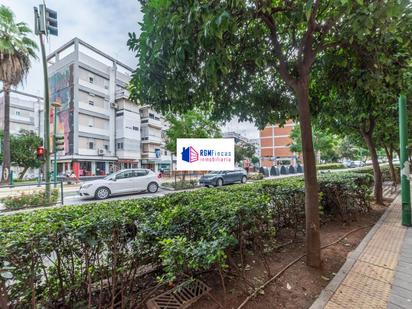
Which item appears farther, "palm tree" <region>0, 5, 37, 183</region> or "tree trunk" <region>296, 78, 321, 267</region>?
"palm tree" <region>0, 5, 37, 183</region>

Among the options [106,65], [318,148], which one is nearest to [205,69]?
[318,148]

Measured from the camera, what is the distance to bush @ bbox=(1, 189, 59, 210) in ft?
31.4

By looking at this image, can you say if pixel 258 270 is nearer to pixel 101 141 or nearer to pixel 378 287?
pixel 378 287

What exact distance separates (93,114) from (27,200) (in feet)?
71.8

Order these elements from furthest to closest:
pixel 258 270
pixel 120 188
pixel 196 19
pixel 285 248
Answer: pixel 120 188 → pixel 285 248 → pixel 258 270 → pixel 196 19

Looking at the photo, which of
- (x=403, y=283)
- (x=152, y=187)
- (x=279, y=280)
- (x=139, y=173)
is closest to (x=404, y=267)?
(x=403, y=283)

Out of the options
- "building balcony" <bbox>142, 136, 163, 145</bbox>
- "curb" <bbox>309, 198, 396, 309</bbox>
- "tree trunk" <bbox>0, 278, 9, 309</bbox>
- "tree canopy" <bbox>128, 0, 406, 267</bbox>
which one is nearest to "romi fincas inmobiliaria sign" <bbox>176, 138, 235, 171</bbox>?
"tree canopy" <bbox>128, 0, 406, 267</bbox>

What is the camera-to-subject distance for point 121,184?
13227 mm

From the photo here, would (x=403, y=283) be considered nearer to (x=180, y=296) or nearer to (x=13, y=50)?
(x=180, y=296)

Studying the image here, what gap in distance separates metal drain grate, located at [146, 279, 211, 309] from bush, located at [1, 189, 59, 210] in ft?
33.9

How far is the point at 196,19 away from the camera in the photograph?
7.31ft

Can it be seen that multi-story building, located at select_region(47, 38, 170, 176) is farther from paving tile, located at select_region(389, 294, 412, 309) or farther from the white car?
paving tile, located at select_region(389, 294, 412, 309)

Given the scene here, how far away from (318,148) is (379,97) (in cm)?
2826

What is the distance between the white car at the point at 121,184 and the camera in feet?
40.3
